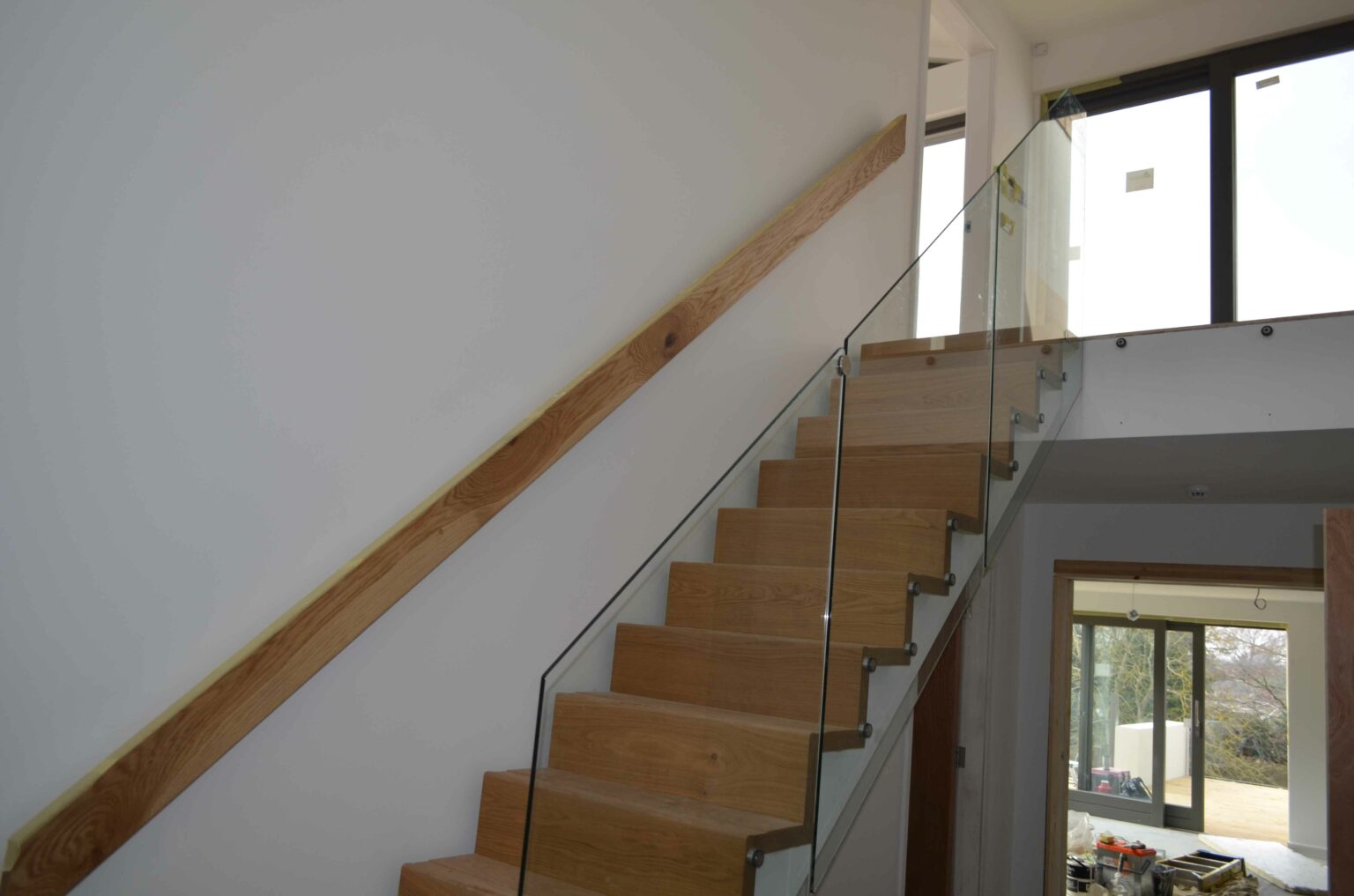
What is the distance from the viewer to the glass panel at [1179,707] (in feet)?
35.9

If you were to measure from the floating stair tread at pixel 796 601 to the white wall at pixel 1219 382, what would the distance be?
1.52 meters

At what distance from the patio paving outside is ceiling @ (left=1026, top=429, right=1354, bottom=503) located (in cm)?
746

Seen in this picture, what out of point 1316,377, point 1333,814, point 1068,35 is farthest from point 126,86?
point 1068,35

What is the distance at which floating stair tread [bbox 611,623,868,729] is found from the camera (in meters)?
2.21

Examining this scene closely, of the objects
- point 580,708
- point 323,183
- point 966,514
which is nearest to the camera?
point 323,183

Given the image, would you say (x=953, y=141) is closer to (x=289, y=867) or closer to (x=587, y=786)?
(x=587, y=786)

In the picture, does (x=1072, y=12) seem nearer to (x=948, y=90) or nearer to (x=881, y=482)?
(x=948, y=90)

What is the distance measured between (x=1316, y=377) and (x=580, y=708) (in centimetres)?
262

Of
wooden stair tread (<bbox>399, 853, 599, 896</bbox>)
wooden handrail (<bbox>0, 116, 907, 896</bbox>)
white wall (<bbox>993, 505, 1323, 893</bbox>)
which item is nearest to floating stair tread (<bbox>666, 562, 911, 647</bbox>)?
wooden handrail (<bbox>0, 116, 907, 896</bbox>)

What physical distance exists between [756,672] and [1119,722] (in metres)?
9.95

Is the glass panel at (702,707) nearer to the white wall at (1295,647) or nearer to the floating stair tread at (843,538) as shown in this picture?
the floating stair tread at (843,538)

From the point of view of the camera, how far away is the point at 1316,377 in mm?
3209

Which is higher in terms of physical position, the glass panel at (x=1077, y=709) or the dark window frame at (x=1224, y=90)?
the dark window frame at (x=1224, y=90)

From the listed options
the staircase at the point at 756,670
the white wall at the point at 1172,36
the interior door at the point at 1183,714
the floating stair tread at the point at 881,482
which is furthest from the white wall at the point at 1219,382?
the interior door at the point at 1183,714
